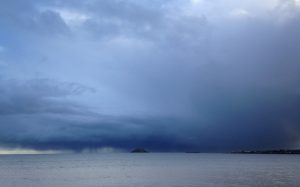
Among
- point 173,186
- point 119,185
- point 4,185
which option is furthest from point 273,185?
point 4,185

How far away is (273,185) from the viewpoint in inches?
3022

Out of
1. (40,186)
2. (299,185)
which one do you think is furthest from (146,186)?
(299,185)

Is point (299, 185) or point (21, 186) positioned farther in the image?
point (21, 186)

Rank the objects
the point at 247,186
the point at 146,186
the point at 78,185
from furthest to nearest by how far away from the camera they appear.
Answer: the point at 78,185 < the point at 146,186 < the point at 247,186

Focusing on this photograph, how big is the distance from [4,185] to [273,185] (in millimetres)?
58257

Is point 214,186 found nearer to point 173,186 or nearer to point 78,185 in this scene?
point 173,186

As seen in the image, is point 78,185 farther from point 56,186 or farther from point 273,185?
point 273,185

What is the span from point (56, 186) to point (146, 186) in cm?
2047

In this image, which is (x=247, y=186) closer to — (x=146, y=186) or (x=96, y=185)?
(x=146, y=186)

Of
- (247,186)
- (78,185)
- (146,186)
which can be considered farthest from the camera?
(78,185)

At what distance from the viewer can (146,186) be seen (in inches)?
3209

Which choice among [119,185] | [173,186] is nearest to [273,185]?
[173,186]

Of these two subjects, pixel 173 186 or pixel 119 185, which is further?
pixel 119 185

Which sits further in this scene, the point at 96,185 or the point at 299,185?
the point at 96,185
